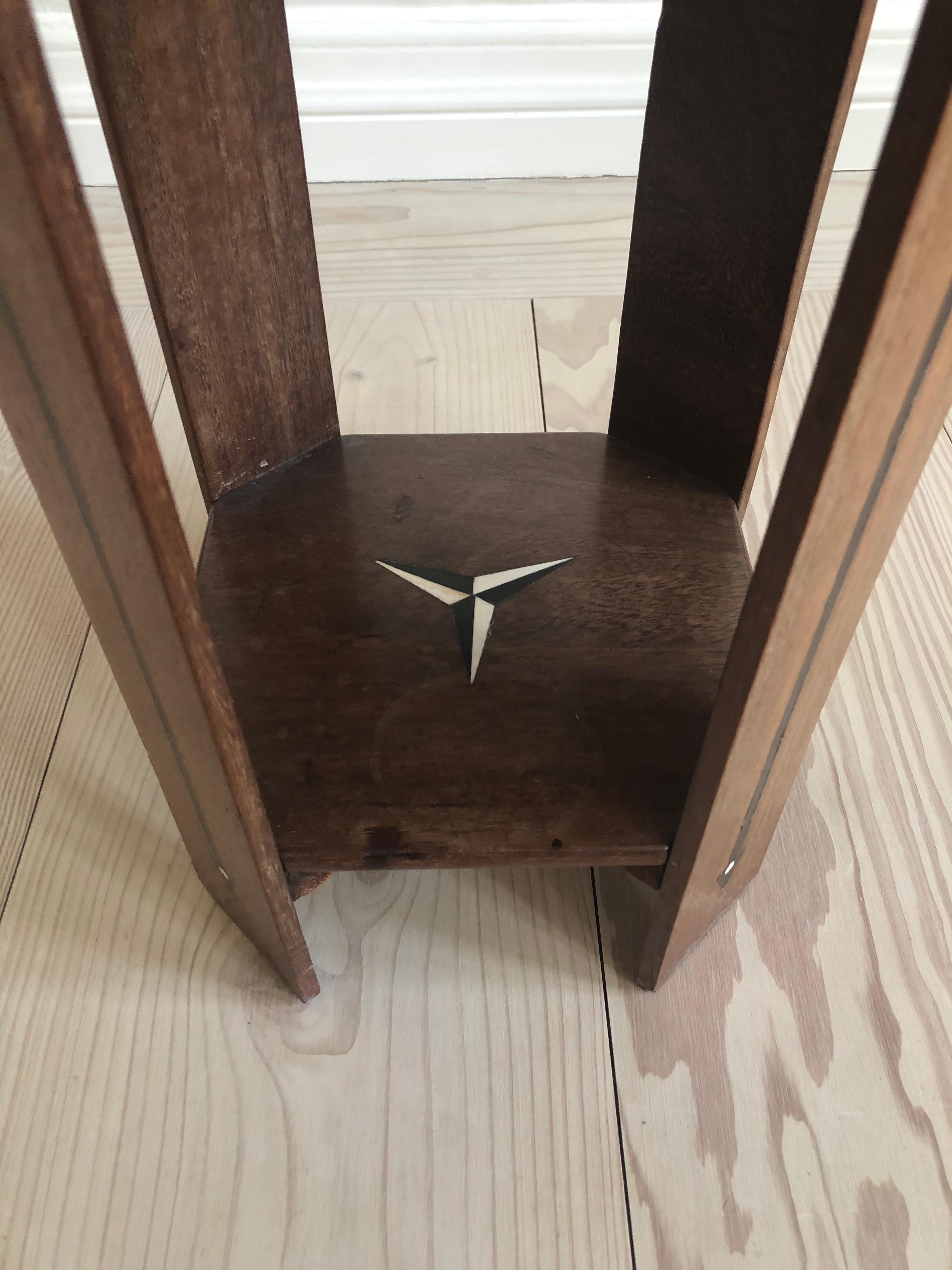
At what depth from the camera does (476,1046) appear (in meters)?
0.47

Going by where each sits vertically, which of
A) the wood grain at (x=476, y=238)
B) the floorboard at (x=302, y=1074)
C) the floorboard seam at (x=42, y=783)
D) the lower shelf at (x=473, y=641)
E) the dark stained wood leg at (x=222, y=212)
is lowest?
the floorboard at (x=302, y=1074)

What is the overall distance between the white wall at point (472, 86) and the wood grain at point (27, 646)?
42 centimetres

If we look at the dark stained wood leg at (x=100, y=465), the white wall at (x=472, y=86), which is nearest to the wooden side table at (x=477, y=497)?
the dark stained wood leg at (x=100, y=465)

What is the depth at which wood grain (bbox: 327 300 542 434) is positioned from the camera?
78cm

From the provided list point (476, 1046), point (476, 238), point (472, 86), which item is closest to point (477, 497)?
point (476, 1046)

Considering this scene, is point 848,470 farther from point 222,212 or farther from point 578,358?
point 578,358

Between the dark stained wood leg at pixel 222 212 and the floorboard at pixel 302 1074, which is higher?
the dark stained wood leg at pixel 222 212

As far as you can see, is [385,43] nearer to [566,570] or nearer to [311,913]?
[566,570]

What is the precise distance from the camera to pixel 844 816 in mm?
542

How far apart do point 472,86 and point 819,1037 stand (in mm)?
846

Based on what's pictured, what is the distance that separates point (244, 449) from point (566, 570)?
18cm

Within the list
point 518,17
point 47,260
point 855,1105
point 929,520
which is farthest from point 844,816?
point 518,17

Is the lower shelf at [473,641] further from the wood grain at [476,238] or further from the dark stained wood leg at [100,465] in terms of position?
the wood grain at [476,238]

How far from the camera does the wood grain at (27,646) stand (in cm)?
56
